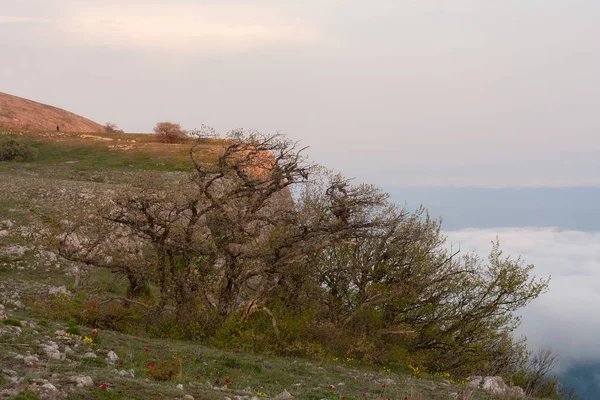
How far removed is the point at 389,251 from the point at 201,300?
10.0 metres

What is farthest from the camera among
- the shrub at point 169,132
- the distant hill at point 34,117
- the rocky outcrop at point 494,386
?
the distant hill at point 34,117

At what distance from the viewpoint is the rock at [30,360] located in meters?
13.1

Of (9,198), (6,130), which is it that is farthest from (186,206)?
(6,130)

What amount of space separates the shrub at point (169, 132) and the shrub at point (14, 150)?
2887cm

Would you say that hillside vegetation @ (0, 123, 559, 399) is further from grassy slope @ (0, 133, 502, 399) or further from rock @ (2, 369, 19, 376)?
rock @ (2, 369, 19, 376)

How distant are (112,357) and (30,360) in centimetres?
321

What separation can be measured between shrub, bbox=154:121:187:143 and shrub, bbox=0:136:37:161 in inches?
1137

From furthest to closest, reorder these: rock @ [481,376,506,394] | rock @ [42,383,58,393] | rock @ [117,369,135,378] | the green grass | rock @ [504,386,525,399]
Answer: rock @ [481,376,506,394], rock @ [504,386,525,399], rock @ [117,369,135,378], the green grass, rock @ [42,383,58,393]

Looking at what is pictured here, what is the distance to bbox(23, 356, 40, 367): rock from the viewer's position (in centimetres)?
1306

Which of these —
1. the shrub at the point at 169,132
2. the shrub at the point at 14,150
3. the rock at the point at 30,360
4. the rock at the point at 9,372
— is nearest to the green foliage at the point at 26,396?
the rock at the point at 9,372

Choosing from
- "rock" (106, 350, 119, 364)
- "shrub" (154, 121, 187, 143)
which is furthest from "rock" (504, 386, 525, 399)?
"shrub" (154, 121, 187, 143)

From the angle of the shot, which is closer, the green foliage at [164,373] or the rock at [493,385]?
the green foliage at [164,373]

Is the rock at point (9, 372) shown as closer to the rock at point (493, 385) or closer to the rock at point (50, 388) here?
the rock at point (50, 388)

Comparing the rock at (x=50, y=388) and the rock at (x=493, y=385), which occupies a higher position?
the rock at (x=50, y=388)
